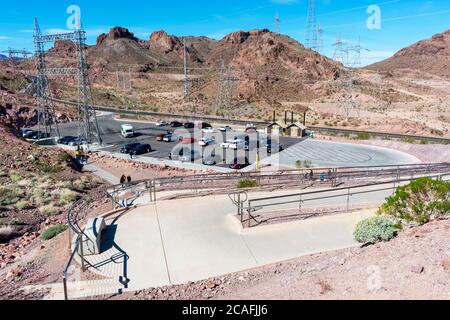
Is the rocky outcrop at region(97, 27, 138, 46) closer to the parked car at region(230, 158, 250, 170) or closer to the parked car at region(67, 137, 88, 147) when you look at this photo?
the parked car at region(67, 137, 88, 147)

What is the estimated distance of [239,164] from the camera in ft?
107

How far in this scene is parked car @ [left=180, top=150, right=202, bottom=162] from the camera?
3509 centimetres

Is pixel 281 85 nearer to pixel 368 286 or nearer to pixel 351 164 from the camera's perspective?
pixel 351 164

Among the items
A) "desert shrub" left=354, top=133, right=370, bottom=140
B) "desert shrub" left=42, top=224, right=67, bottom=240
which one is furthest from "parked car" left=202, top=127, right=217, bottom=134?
"desert shrub" left=42, top=224, right=67, bottom=240

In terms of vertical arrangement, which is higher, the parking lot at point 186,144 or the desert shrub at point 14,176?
the parking lot at point 186,144

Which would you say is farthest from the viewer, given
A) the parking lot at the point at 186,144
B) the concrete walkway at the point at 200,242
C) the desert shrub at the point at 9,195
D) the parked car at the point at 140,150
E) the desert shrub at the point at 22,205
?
the parked car at the point at 140,150

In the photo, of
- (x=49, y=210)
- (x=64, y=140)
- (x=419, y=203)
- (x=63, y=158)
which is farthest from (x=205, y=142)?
(x=419, y=203)

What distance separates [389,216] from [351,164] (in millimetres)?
22020

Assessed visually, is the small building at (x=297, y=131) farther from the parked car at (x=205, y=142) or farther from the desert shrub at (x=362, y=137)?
the parked car at (x=205, y=142)

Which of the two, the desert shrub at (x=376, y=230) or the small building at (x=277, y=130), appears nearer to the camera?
the desert shrub at (x=376, y=230)

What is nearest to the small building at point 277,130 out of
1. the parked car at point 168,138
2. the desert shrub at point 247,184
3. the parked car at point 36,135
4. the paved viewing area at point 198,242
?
the parked car at point 168,138

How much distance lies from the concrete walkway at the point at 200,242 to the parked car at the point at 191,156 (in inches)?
767

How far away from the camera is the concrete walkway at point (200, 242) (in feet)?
34.8

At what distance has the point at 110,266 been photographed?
1073 centimetres
